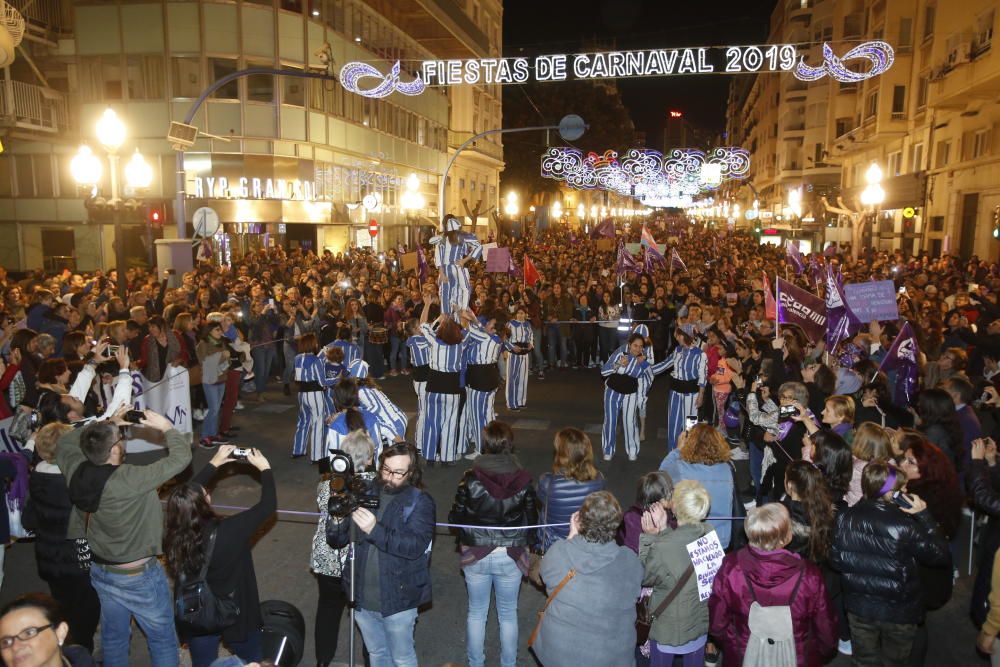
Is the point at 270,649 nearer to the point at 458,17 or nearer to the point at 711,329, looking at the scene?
the point at 711,329

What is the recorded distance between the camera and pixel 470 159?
152ft

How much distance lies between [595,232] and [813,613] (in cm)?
2861

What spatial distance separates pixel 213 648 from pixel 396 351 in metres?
10.9

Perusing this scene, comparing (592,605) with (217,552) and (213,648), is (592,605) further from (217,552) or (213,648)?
(213,648)

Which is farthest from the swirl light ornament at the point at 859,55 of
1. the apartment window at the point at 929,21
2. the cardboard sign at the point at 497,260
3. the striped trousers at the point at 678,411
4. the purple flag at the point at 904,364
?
the apartment window at the point at 929,21

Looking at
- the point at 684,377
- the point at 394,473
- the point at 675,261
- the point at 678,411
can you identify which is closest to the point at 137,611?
the point at 394,473

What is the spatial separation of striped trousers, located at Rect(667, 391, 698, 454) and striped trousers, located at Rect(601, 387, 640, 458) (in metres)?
0.57

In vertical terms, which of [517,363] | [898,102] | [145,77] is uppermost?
[898,102]

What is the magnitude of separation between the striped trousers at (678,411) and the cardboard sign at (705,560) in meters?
5.65

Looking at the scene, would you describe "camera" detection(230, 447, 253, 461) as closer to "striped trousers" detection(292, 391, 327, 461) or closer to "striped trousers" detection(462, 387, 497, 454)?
"striped trousers" detection(292, 391, 327, 461)

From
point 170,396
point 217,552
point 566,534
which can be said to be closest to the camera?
point 217,552

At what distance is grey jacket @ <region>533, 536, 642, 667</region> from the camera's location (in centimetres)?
368

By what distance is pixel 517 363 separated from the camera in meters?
12.3

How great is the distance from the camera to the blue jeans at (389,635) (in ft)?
13.7
